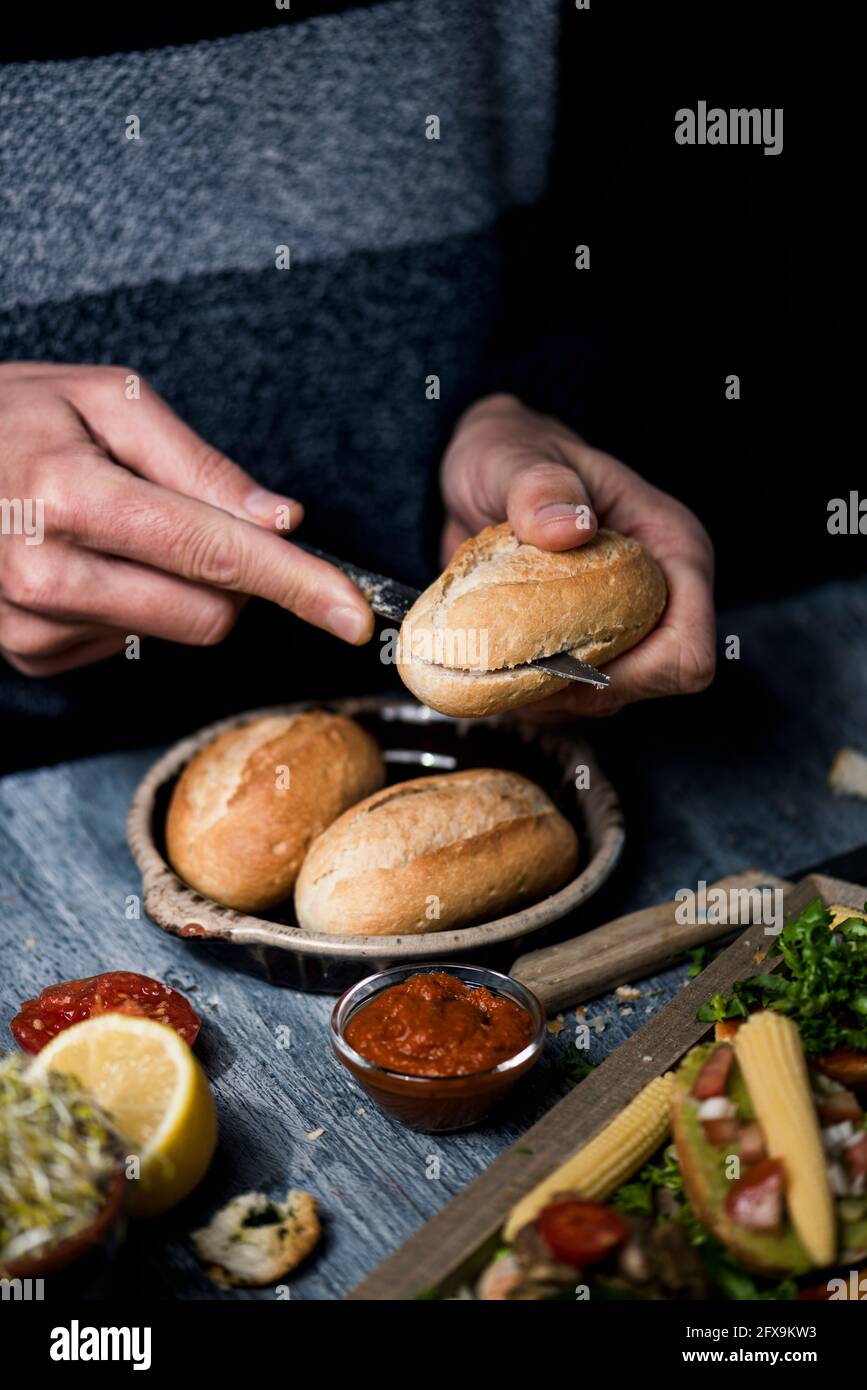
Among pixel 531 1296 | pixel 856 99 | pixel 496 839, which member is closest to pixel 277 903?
pixel 496 839

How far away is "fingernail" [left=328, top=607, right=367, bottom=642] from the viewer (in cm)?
215

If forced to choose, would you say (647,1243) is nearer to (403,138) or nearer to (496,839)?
(496,839)

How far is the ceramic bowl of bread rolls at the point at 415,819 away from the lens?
6.68 feet

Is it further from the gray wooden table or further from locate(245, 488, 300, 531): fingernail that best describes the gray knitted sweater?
locate(245, 488, 300, 531): fingernail

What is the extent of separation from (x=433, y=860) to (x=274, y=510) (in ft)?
2.34

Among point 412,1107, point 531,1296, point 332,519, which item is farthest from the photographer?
point 332,519

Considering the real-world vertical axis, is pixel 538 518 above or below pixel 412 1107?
above

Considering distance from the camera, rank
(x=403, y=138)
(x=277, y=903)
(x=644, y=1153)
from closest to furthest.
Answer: (x=644, y=1153), (x=277, y=903), (x=403, y=138)

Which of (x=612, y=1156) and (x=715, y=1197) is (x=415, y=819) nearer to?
(x=612, y=1156)

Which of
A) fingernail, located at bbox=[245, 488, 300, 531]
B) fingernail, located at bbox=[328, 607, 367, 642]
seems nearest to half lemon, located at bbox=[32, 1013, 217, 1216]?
fingernail, located at bbox=[328, 607, 367, 642]

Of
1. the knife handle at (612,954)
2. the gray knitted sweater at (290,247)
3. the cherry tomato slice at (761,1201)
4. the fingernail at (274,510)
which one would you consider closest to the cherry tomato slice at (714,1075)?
the cherry tomato slice at (761,1201)

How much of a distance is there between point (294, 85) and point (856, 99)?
1.44 meters

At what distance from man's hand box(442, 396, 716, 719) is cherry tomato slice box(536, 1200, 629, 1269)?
1080 mm

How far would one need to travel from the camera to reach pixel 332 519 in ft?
10.2
